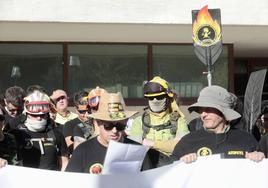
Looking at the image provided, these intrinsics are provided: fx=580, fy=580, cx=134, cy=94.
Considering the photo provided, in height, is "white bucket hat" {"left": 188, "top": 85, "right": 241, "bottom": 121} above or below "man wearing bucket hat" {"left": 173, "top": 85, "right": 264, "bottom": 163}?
above

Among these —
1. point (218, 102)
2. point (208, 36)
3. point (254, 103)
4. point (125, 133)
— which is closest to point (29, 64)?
point (208, 36)

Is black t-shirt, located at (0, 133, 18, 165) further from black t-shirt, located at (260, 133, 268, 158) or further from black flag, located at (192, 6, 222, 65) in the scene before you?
black flag, located at (192, 6, 222, 65)

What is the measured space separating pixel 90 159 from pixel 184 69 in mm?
8617

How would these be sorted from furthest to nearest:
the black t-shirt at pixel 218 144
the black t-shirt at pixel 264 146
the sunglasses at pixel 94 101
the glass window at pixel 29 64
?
the glass window at pixel 29 64 < the sunglasses at pixel 94 101 < the black t-shirt at pixel 264 146 < the black t-shirt at pixel 218 144

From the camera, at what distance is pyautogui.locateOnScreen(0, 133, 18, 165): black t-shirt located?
13.3 ft

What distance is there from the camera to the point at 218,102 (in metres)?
3.79

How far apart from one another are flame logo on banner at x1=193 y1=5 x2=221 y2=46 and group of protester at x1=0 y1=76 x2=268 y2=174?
159 centimetres

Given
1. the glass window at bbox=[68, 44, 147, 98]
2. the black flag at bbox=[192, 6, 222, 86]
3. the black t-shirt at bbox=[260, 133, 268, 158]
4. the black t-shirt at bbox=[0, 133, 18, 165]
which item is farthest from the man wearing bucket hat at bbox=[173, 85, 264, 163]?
the glass window at bbox=[68, 44, 147, 98]

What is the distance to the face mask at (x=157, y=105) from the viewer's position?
473cm

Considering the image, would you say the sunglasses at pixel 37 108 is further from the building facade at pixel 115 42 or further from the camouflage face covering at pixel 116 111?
the building facade at pixel 115 42

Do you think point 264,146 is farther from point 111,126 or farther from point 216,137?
point 111,126

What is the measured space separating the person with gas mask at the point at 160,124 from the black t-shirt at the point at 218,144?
2.00 ft

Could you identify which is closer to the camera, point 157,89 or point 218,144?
point 218,144

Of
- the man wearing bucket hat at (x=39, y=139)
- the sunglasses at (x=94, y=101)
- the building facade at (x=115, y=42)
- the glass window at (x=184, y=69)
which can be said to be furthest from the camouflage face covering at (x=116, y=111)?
the glass window at (x=184, y=69)
